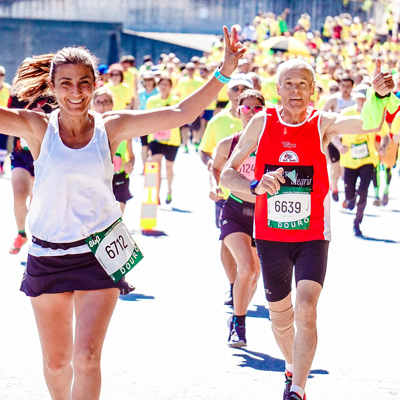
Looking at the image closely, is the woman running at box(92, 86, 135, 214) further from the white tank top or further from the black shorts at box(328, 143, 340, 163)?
the black shorts at box(328, 143, 340, 163)

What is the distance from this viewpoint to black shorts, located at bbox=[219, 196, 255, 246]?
6305 mm

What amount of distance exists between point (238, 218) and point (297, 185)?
1648 mm

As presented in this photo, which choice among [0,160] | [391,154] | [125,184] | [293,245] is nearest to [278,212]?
[293,245]

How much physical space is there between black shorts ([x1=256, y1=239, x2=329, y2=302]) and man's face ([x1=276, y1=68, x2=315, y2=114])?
75 centimetres

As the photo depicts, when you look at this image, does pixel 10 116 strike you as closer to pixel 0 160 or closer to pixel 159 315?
pixel 159 315

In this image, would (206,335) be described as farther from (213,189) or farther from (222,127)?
(222,127)

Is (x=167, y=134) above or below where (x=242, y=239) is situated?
below

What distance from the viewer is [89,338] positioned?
3.67 meters

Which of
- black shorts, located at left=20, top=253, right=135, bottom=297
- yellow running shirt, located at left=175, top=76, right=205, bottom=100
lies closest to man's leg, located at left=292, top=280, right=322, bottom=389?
black shorts, located at left=20, top=253, right=135, bottom=297

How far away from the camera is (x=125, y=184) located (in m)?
8.43

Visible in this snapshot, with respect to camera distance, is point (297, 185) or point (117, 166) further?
point (117, 166)

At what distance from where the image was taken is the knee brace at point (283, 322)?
4875mm

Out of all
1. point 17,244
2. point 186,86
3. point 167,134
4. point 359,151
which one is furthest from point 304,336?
point 186,86

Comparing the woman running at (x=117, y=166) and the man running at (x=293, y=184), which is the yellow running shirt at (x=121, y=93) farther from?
the man running at (x=293, y=184)
